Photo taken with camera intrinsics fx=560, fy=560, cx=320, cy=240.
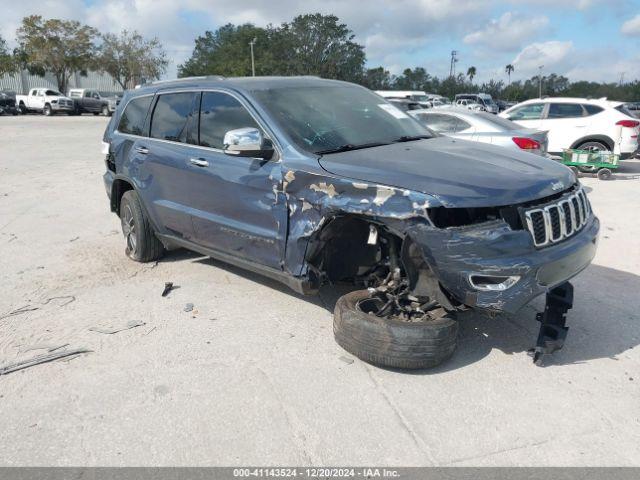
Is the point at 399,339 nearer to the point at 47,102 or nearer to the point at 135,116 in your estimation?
the point at 135,116

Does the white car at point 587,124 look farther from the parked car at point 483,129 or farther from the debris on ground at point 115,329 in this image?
the debris on ground at point 115,329

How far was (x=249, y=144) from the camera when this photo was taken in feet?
13.1

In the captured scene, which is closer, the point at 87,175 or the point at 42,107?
the point at 87,175

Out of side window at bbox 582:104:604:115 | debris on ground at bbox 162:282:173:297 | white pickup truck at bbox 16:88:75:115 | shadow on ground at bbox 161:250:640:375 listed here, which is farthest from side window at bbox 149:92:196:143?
white pickup truck at bbox 16:88:75:115

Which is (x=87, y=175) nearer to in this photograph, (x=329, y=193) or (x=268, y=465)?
(x=329, y=193)

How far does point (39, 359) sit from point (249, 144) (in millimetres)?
2069

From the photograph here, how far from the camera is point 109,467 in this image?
8.99ft

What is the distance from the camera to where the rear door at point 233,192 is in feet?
13.4

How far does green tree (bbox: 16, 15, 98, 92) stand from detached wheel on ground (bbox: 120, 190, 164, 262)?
2185 inches

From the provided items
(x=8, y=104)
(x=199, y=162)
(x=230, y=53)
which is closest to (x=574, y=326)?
(x=199, y=162)

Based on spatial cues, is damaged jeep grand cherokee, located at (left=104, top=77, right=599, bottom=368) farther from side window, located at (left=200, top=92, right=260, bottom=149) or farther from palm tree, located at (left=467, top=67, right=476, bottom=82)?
palm tree, located at (left=467, top=67, right=476, bottom=82)

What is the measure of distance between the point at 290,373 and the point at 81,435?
49.6 inches

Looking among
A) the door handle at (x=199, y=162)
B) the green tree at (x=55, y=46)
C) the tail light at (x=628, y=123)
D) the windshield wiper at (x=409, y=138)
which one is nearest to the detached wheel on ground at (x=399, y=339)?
the windshield wiper at (x=409, y=138)

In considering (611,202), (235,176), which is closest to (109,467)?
(235,176)
